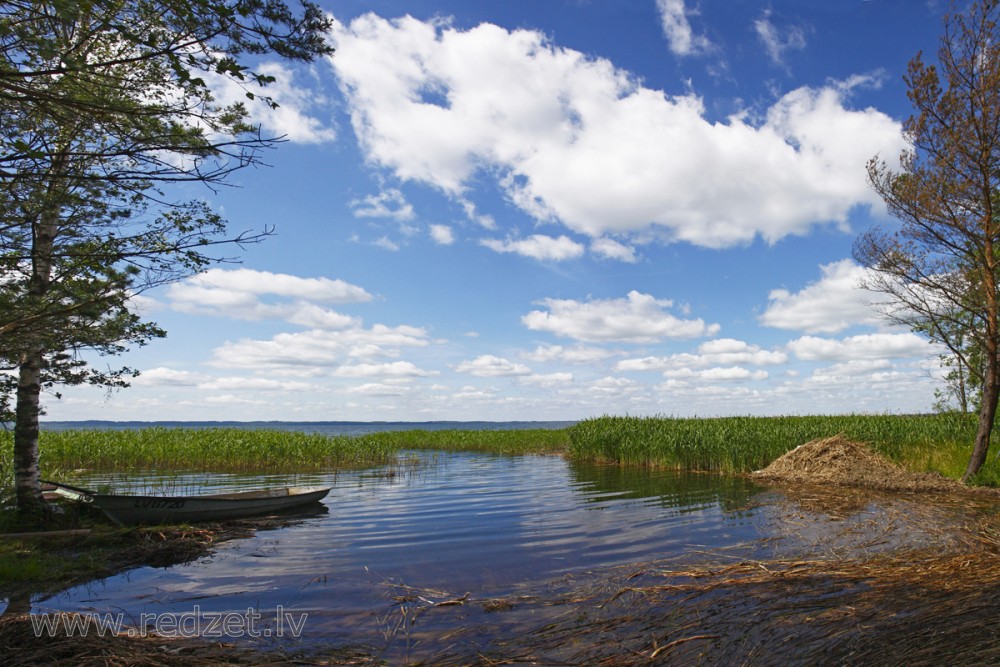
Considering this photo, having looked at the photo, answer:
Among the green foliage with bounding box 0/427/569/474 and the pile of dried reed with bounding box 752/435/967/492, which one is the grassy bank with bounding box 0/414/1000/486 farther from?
the pile of dried reed with bounding box 752/435/967/492

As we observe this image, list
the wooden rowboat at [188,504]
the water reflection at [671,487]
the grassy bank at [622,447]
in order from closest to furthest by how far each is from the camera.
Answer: the wooden rowboat at [188,504] < the water reflection at [671,487] < the grassy bank at [622,447]

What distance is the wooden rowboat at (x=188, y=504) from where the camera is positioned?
12695mm

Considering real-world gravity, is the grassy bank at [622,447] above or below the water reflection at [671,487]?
above

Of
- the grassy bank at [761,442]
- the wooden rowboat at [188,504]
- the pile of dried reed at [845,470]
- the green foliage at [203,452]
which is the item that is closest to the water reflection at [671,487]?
the grassy bank at [761,442]

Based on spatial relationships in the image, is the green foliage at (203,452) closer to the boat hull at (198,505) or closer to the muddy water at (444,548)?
the muddy water at (444,548)

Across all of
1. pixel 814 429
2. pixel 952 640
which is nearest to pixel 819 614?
pixel 952 640

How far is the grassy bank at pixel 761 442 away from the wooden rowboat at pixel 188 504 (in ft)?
58.5

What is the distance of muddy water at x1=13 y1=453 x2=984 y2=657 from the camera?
8156mm

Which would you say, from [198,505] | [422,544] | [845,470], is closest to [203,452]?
[198,505]

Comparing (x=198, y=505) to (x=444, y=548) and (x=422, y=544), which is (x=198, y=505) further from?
(x=444, y=548)

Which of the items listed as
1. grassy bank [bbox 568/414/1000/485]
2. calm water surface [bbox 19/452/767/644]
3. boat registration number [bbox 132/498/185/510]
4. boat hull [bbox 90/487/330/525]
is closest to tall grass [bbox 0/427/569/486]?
calm water surface [bbox 19/452/767/644]

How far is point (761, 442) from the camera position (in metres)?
24.9

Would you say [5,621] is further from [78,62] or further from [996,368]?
[996,368]

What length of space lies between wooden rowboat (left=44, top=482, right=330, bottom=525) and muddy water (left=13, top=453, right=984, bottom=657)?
945 mm
